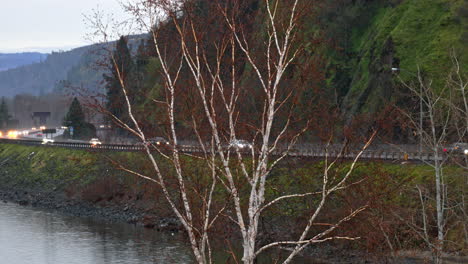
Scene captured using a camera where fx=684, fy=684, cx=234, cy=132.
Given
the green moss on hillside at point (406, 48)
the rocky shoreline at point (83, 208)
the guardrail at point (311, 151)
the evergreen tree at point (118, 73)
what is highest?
the green moss on hillside at point (406, 48)

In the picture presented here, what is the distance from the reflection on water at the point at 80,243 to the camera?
4553cm

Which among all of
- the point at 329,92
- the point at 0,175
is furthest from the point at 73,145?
the point at 329,92

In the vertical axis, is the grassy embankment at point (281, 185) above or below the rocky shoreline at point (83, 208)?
above

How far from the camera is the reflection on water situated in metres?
45.5

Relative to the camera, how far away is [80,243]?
5166 cm

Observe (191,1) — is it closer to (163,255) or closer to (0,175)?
(163,255)

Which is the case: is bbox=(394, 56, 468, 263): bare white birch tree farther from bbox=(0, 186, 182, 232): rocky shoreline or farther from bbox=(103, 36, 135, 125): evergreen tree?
bbox=(0, 186, 182, 232): rocky shoreline

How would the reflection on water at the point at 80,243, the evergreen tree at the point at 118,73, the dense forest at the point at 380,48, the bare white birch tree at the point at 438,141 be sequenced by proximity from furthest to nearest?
the dense forest at the point at 380,48
the reflection on water at the point at 80,243
the bare white birch tree at the point at 438,141
the evergreen tree at the point at 118,73

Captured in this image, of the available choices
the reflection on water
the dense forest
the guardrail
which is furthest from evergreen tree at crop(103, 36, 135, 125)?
the dense forest

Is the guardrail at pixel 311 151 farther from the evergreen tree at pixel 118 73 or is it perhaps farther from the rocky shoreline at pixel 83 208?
the rocky shoreline at pixel 83 208

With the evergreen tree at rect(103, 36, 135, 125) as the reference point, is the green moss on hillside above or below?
above

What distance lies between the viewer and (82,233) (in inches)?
2228

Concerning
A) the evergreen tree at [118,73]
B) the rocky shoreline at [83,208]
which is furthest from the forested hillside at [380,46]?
the evergreen tree at [118,73]

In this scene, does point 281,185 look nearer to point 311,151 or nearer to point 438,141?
point 311,151
